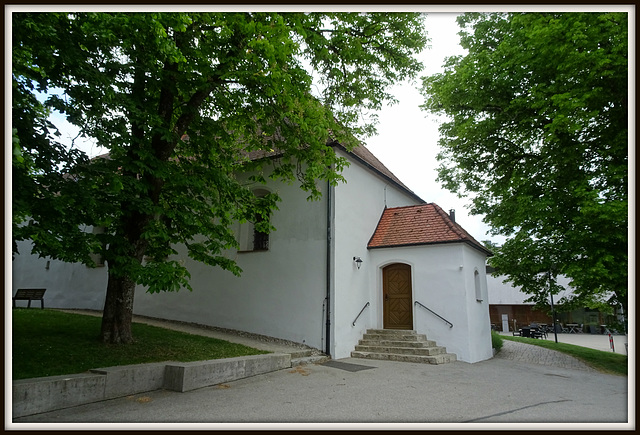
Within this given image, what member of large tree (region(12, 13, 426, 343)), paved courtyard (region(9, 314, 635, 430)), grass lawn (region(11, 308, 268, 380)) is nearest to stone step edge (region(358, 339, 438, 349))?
paved courtyard (region(9, 314, 635, 430))

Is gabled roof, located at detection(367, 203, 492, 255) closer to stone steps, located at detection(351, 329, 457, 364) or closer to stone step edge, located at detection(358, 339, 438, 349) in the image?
stone steps, located at detection(351, 329, 457, 364)

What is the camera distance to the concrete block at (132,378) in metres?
6.04

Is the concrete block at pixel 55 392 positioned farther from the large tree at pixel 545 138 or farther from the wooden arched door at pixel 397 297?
the large tree at pixel 545 138

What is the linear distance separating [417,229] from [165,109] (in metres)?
8.71

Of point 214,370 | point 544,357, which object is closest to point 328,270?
point 214,370

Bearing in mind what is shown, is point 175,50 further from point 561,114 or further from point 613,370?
point 613,370

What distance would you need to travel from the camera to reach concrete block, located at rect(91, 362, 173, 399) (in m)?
6.04

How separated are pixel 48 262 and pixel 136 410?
1705 centimetres

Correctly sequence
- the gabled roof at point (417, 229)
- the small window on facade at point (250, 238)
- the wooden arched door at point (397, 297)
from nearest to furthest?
the gabled roof at point (417, 229)
the wooden arched door at point (397, 297)
the small window on facade at point (250, 238)

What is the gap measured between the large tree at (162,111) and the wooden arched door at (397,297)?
499 cm

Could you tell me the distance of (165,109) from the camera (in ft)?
28.3

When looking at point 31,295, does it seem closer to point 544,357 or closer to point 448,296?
point 448,296

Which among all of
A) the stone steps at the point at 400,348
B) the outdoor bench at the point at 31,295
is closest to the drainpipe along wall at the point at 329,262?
the stone steps at the point at 400,348

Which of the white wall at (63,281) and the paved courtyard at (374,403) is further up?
the white wall at (63,281)
